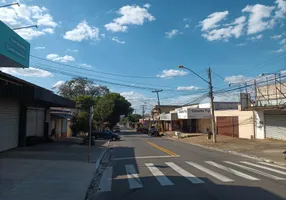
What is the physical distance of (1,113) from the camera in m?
21.3

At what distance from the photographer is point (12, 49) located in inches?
464

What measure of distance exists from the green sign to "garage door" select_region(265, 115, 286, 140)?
2686 centimetres

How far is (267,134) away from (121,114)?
189ft

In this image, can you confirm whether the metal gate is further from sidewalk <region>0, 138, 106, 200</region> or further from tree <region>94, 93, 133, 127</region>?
tree <region>94, 93, 133, 127</region>

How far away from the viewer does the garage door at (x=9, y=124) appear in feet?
70.7

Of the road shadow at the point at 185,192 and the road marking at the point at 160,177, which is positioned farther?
the road marking at the point at 160,177

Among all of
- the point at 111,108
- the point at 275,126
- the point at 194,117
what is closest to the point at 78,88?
the point at 111,108

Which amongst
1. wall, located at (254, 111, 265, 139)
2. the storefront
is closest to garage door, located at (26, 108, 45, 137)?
wall, located at (254, 111, 265, 139)

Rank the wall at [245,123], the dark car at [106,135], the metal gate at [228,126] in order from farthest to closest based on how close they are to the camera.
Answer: the dark car at [106,135]
the metal gate at [228,126]
the wall at [245,123]

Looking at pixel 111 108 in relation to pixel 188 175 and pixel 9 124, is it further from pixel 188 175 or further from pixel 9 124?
pixel 188 175

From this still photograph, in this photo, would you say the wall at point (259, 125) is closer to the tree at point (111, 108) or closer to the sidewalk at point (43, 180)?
the sidewalk at point (43, 180)

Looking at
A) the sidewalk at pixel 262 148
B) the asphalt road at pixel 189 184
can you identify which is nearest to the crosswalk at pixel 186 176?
the asphalt road at pixel 189 184

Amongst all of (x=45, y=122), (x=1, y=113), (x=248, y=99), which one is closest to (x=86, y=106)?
(x=45, y=122)

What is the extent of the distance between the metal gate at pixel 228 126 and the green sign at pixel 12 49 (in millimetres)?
33146
